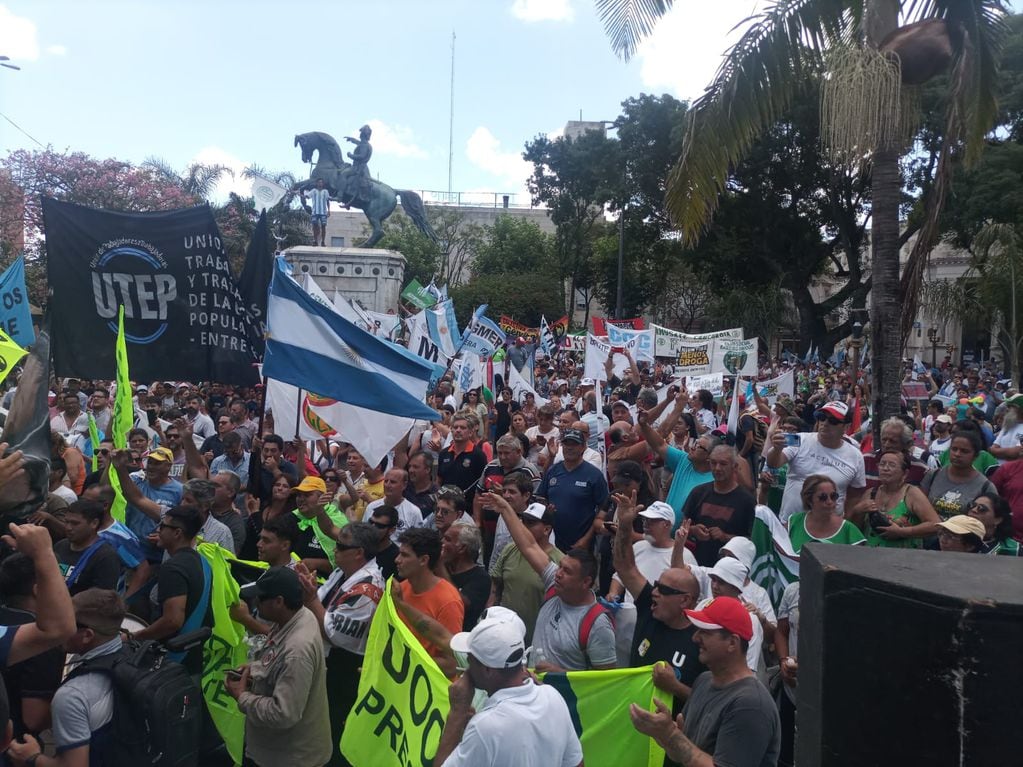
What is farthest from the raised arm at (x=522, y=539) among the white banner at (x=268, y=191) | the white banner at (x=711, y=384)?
the white banner at (x=268, y=191)

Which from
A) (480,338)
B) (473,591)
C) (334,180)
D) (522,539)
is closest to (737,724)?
(522,539)

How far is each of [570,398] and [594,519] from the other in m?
8.91

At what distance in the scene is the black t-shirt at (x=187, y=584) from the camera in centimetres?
459

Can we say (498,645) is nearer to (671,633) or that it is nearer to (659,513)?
(671,633)

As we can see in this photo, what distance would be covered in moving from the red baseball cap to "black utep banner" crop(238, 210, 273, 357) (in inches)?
239

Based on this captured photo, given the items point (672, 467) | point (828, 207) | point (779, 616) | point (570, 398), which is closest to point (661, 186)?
point (828, 207)

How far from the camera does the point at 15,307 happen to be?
8023mm

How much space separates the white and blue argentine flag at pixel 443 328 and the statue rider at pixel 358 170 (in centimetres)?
1536

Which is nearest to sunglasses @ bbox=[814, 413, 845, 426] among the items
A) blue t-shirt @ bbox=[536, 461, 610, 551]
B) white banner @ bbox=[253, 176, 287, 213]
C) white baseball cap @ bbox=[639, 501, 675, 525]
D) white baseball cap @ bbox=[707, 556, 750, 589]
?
blue t-shirt @ bbox=[536, 461, 610, 551]

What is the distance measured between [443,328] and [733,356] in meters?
5.16

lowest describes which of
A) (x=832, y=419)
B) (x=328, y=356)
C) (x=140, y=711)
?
(x=140, y=711)

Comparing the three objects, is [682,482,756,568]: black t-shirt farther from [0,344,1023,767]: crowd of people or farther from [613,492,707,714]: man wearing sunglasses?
[613,492,707,714]: man wearing sunglasses

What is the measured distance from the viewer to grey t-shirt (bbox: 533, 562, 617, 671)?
4.27m

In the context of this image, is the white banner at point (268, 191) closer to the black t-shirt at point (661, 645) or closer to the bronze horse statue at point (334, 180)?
the bronze horse statue at point (334, 180)
